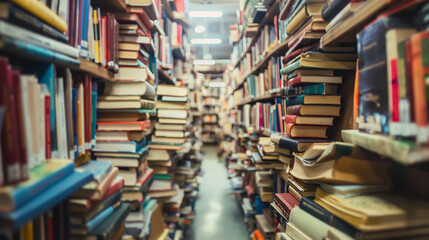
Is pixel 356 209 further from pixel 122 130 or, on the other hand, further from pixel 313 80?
pixel 122 130

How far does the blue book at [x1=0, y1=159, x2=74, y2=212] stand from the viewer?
49 centimetres

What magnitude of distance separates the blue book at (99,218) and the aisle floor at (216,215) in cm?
220

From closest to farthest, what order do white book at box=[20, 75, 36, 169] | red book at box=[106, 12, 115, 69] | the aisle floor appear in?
1. white book at box=[20, 75, 36, 169]
2. red book at box=[106, 12, 115, 69]
3. the aisle floor

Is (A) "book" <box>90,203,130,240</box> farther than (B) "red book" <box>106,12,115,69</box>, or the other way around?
(B) "red book" <box>106,12,115,69</box>

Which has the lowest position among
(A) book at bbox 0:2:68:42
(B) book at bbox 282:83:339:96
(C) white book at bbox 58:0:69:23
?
(B) book at bbox 282:83:339:96

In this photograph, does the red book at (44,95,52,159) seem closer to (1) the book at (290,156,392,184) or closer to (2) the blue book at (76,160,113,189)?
(2) the blue book at (76,160,113,189)

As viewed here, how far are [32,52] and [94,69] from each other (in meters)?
0.53

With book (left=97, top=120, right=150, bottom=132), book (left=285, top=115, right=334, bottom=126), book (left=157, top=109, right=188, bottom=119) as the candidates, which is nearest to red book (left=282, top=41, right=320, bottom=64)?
book (left=285, top=115, right=334, bottom=126)

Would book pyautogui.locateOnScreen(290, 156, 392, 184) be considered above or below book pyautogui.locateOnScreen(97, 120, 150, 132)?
below

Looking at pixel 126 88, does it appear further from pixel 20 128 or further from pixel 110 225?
pixel 20 128

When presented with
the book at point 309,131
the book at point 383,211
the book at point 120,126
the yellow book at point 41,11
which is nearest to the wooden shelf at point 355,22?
the book at point 309,131

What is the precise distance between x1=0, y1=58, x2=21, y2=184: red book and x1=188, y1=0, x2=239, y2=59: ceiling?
4954 mm

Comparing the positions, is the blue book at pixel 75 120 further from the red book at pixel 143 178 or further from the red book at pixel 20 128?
the red book at pixel 143 178

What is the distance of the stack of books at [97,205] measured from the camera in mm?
893
